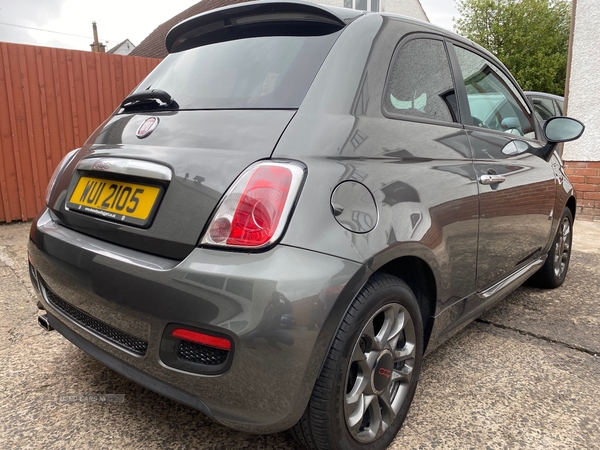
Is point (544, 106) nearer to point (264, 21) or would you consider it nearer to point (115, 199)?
point (264, 21)

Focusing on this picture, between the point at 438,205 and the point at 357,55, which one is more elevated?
the point at 357,55

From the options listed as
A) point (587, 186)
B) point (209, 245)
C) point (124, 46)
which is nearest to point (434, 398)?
point (209, 245)

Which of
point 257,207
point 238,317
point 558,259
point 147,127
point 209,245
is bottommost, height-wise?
point 558,259

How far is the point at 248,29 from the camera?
1831 mm

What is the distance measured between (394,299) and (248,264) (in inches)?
21.9

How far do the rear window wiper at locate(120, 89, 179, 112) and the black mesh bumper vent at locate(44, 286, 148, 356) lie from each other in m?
0.79

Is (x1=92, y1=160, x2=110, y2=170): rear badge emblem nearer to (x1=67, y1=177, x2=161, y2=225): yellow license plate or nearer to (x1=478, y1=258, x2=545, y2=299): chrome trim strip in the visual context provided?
(x1=67, y1=177, x2=161, y2=225): yellow license plate

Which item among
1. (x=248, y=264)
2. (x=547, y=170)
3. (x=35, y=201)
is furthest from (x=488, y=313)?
(x=35, y=201)

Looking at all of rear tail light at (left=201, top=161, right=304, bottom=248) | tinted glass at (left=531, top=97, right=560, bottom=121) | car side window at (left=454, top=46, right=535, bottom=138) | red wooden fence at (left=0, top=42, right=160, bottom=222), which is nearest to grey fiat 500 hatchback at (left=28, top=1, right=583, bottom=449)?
rear tail light at (left=201, top=161, right=304, bottom=248)

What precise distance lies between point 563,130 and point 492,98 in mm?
639

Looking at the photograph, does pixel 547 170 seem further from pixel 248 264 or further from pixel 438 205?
pixel 248 264

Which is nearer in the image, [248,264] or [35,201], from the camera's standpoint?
[248,264]

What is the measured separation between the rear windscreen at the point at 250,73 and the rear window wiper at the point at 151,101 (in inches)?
1.3

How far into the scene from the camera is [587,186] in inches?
249
